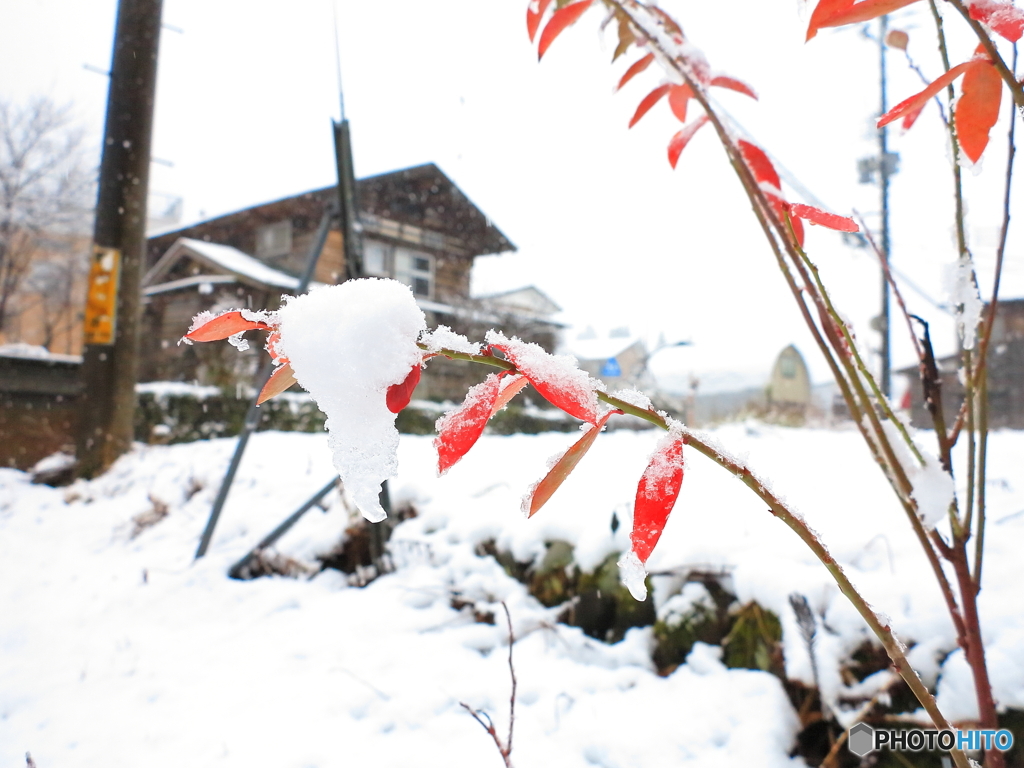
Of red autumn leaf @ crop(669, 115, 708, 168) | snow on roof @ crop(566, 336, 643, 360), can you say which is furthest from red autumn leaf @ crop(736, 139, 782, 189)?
snow on roof @ crop(566, 336, 643, 360)

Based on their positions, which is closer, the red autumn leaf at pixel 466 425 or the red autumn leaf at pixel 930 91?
the red autumn leaf at pixel 466 425

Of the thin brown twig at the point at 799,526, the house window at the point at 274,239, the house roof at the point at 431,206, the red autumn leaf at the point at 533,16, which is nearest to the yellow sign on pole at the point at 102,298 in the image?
the red autumn leaf at the point at 533,16

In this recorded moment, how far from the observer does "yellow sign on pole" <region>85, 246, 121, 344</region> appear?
418cm

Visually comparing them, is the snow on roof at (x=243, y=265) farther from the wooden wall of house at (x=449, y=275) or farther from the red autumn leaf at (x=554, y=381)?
the red autumn leaf at (x=554, y=381)

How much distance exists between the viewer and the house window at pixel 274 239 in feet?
37.2

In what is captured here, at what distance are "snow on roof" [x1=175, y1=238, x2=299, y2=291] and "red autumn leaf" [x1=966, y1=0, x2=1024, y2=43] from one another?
9260 mm

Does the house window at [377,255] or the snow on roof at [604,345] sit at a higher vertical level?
the house window at [377,255]

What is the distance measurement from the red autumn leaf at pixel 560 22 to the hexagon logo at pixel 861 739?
1.15 meters

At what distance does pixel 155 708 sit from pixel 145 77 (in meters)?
5.06

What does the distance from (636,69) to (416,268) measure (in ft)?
40.6

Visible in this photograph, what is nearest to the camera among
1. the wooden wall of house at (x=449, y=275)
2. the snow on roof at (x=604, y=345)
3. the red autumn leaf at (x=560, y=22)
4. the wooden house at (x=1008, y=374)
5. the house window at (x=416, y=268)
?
the red autumn leaf at (x=560, y=22)

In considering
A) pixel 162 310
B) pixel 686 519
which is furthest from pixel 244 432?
pixel 162 310

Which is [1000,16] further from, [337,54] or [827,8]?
[337,54]

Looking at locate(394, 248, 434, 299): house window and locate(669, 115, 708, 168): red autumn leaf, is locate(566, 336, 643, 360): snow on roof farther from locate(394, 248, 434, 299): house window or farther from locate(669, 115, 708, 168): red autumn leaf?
locate(669, 115, 708, 168): red autumn leaf
